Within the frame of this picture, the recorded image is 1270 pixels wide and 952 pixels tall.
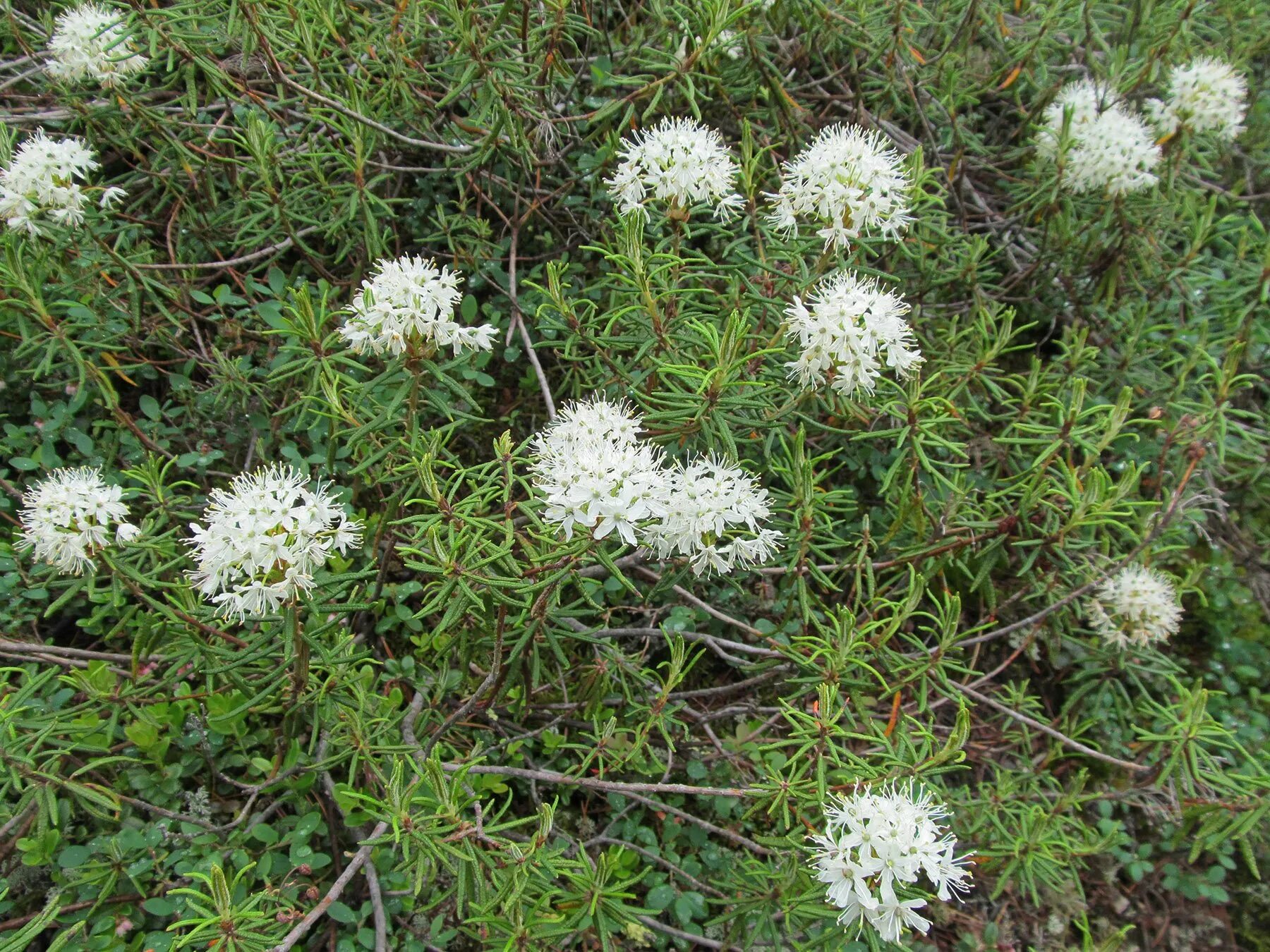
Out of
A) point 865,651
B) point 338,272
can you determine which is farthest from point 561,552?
point 338,272

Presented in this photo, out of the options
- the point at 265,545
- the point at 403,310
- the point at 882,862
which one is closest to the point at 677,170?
the point at 403,310

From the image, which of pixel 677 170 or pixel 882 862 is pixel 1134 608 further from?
pixel 677 170

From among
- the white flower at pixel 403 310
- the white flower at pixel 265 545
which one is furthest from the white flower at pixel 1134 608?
the white flower at pixel 265 545

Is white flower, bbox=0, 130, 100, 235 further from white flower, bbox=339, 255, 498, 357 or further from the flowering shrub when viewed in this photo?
white flower, bbox=339, 255, 498, 357

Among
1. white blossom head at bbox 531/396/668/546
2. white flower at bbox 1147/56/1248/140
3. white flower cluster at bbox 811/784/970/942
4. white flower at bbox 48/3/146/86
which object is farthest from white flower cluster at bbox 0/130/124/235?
white flower at bbox 1147/56/1248/140

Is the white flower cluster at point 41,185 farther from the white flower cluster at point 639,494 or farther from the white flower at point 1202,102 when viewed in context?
the white flower at point 1202,102

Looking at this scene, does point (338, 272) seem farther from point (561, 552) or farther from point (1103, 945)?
point (1103, 945)
